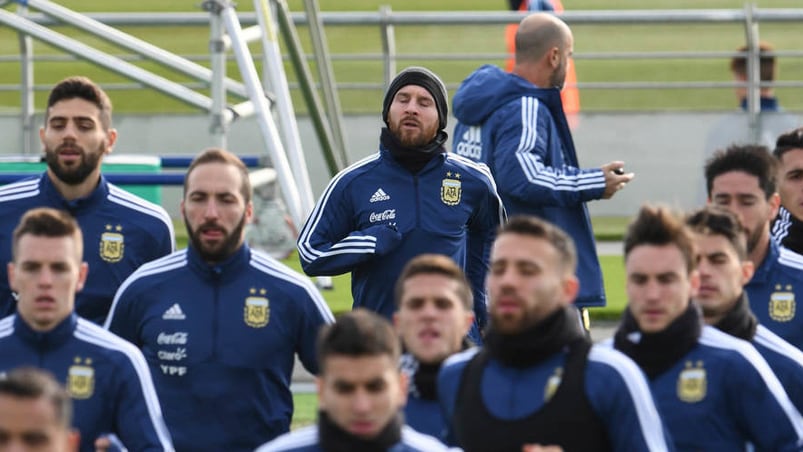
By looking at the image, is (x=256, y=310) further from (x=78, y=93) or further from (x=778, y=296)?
(x=778, y=296)

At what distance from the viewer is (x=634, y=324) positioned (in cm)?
598

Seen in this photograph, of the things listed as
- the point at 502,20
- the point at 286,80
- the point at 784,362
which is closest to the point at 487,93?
the point at 784,362

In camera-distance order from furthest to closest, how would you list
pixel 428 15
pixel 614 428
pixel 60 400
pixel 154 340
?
pixel 428 15
pixel 154 340
pixel 614 428
pixel 60 400

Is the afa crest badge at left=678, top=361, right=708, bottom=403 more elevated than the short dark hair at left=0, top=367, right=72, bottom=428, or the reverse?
the short dark hair at left=0, top=367, right=72, bottom=428

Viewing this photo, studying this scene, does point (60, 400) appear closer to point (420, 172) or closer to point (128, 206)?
point (128, 206)

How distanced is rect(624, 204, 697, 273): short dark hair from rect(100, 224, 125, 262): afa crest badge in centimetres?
252

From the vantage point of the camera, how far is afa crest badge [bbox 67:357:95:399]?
6.21 metres

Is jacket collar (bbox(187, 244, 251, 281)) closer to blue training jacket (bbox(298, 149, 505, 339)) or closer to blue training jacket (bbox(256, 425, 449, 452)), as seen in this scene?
blue training jacket (bbox(298, 149, 505, 339))

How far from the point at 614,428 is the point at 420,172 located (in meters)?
3.04

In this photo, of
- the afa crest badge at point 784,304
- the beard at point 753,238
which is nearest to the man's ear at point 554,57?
the beard at point 753,238

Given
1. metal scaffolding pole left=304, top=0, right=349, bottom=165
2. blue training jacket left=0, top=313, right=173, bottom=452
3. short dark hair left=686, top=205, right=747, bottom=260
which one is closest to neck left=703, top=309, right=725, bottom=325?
short dark hair left=686, top=205, right=747, bottom=260

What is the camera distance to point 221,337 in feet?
22.5

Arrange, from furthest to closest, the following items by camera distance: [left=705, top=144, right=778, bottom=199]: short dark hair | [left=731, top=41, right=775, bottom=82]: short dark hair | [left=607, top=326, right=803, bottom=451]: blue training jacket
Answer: [left=731, top=41, right=775, bottom=82]: short dark hair → [left=705, top=144, right=778, bottom=199]: short dark hair → [left=607, top=326, right=803, bottom=451]: blue training jacket

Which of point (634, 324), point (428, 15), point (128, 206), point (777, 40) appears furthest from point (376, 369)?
point (777, 40)
